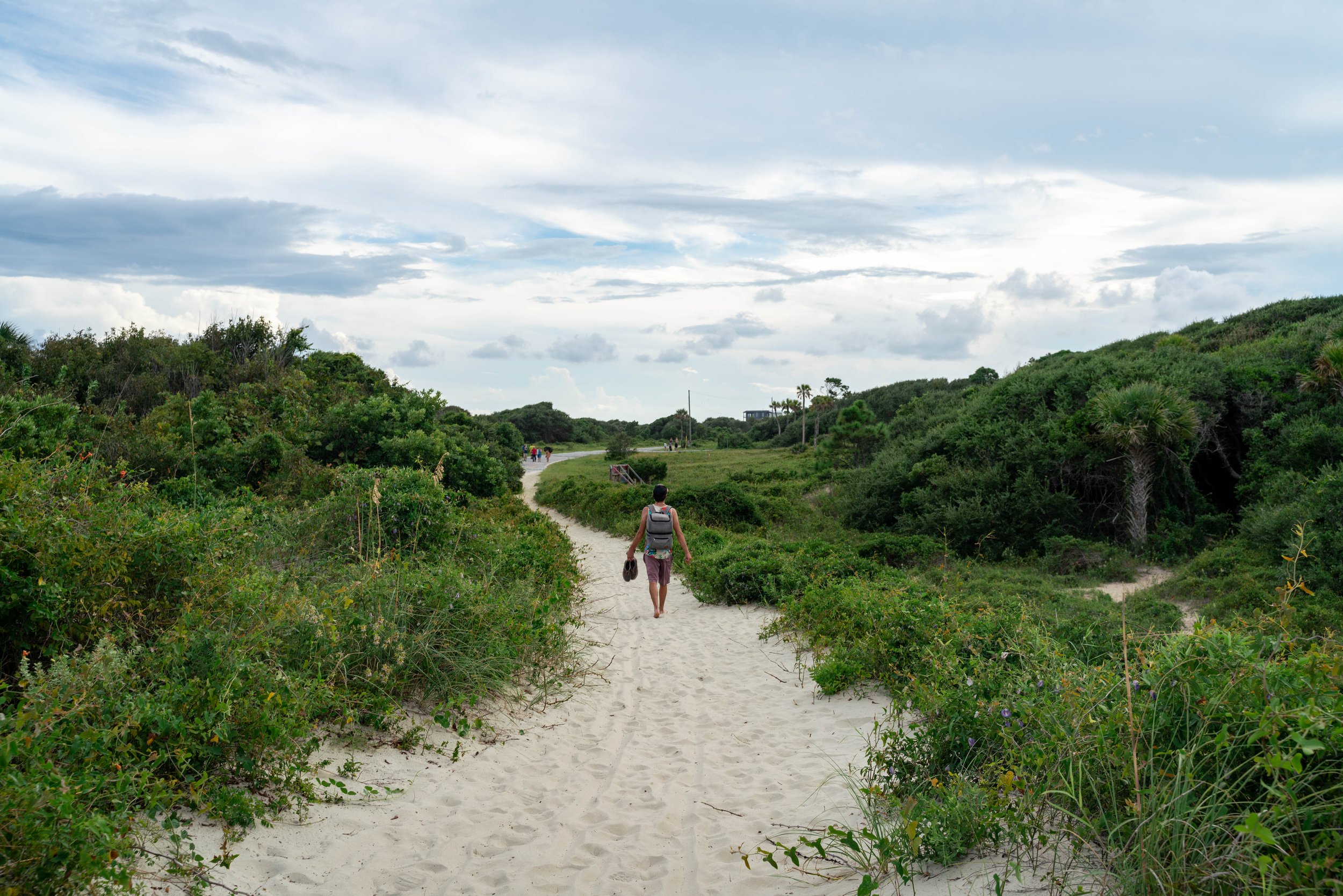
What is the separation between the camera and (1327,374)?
1534 cm

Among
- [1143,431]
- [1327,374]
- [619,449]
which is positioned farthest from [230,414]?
[619,449]

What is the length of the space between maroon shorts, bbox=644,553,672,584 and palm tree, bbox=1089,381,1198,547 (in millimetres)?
9587

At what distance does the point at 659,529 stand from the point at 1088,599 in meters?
6.27

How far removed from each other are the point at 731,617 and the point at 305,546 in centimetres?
560

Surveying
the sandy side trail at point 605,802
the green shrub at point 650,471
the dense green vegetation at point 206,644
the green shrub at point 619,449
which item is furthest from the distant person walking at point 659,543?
the green shrub at point 619,449

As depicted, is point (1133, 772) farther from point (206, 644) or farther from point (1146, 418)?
point (1146, 418)

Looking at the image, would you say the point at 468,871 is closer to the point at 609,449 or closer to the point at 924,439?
the point at 924,439

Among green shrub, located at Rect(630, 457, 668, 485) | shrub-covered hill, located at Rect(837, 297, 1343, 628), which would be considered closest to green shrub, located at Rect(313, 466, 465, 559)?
shrub-covered hill, located at Rect(837, 297, 1343, 628)

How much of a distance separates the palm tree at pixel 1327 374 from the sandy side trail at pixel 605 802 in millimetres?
14378

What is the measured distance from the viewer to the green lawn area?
34.1m

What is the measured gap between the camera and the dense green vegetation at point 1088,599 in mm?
2850

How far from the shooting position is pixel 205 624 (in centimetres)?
462

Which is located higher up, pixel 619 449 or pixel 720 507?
pixel 619 449

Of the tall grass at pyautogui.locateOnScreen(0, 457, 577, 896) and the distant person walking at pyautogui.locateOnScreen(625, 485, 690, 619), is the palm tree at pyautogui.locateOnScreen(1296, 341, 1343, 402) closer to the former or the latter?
the distant person walking at pyautogui.locateOnScreen(625, 485, 690, 619)
